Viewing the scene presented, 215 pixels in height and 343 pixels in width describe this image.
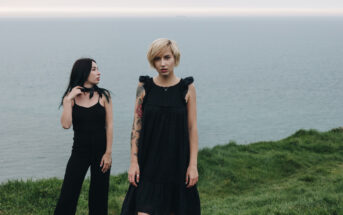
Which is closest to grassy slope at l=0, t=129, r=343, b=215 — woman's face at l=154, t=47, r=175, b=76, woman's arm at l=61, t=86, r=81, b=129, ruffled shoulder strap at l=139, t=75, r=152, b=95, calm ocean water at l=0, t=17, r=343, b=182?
woman's arm at l=61, t=86, r=81, b=129

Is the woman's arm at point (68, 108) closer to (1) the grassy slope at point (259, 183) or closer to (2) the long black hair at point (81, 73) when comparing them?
(2) the long black hair at point (81, 73)

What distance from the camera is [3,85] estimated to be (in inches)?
2800

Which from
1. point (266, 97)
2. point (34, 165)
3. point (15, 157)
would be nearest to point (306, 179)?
point (34, 165)

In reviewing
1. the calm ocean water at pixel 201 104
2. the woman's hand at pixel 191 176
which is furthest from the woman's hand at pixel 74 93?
the calm ocean water at pixel 201 104

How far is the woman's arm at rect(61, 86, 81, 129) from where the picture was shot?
5754mm

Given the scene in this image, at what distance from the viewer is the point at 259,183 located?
1159cm

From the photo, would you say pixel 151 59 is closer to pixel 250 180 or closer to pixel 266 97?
pixel 250 180

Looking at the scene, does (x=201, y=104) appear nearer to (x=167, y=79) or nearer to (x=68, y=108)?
(x=68, y=108)

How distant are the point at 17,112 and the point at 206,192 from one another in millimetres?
43567

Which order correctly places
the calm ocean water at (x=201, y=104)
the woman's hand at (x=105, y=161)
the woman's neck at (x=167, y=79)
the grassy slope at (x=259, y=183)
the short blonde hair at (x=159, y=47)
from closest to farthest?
the short blonde hair at (x=159, y=47)
the woman's neck at (x=167, y=79)
the woman's hand at (x=105, y=161)
the grassy slope at (x=259, y=183)
the calm ocean water at (x=201, y=104)

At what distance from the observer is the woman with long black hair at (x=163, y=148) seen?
4688 mm

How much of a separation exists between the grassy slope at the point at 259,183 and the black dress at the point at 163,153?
9.39 feet

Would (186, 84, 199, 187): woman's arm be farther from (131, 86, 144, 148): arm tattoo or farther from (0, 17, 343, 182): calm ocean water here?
(0, 17, 343, 182): calm ocean water

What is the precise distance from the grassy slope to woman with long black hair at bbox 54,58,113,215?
1944 millimetres
